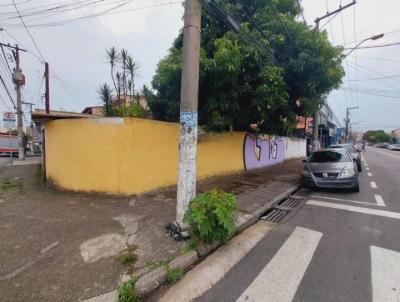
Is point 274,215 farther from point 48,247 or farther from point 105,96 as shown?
point 105,96

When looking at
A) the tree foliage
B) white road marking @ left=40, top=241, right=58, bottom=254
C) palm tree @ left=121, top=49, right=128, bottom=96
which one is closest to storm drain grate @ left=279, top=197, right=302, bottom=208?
the tree foliage

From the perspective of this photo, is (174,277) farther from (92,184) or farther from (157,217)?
(92,184)

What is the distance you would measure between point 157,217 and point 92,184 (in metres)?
2.67

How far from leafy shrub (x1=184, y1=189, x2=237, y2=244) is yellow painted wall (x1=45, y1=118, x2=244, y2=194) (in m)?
2.99

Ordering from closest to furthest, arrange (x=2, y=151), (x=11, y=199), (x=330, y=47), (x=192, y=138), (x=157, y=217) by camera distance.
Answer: (x=192, y=138)
(x=157, y=217)
(x=11, y=199)
(x=330, y=47)
(x=2, y=151)

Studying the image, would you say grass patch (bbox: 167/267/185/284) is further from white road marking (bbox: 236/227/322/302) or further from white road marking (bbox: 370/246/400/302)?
white road marking (bbox: 370/246/400/302)

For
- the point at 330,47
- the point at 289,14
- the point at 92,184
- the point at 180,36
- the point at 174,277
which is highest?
the point at 289,14

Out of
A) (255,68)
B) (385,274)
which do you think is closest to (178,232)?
(385,274)

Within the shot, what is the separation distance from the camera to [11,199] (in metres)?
6.08

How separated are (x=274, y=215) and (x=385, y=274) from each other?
2.52 m

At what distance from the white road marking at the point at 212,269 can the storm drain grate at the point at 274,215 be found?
0.79 metres

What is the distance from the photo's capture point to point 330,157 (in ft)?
26.2

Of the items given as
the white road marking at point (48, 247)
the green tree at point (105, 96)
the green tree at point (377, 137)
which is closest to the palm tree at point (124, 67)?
the green tree at point (105, 96)

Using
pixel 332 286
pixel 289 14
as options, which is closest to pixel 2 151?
pixel 289 14
